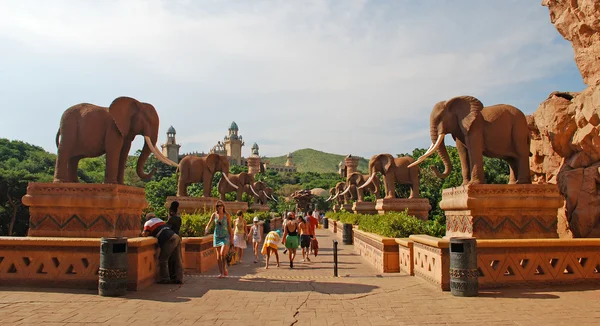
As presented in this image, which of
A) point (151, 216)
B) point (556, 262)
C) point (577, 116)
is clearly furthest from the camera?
point (577, 116)

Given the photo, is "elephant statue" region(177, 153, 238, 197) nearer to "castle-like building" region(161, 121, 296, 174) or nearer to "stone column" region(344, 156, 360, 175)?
"stone column" region(344, 156, 360, 175)

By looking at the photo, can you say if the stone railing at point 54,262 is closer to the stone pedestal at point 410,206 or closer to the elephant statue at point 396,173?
the stone pedestal at point 410,206

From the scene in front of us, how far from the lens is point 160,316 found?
6.22 m

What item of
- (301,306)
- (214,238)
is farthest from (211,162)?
(301,306)

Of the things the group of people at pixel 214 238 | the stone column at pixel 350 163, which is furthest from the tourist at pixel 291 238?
the stone column at pixel 350 163

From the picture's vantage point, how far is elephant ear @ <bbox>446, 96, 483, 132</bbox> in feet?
32.3

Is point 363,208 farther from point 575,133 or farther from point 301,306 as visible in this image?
point 301,306

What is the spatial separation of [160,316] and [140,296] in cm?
145

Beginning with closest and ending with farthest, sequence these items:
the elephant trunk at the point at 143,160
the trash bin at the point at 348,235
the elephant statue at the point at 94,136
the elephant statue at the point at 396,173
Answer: the elephant statue at the point at 94,136 < the elephant trunk at the point at 143,160 < the elephant statue at the point at 396,173 < the trash bin at the point at 348,235

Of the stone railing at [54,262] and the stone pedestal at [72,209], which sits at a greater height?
the stone pedestal at [72,209]

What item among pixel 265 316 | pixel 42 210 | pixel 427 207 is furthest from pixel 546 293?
pixel 427 207

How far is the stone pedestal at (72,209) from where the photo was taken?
28.6 ft

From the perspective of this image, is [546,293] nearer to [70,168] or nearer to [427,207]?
[70,168]

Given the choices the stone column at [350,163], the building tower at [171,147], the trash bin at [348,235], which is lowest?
the trash bin at [348,235]
